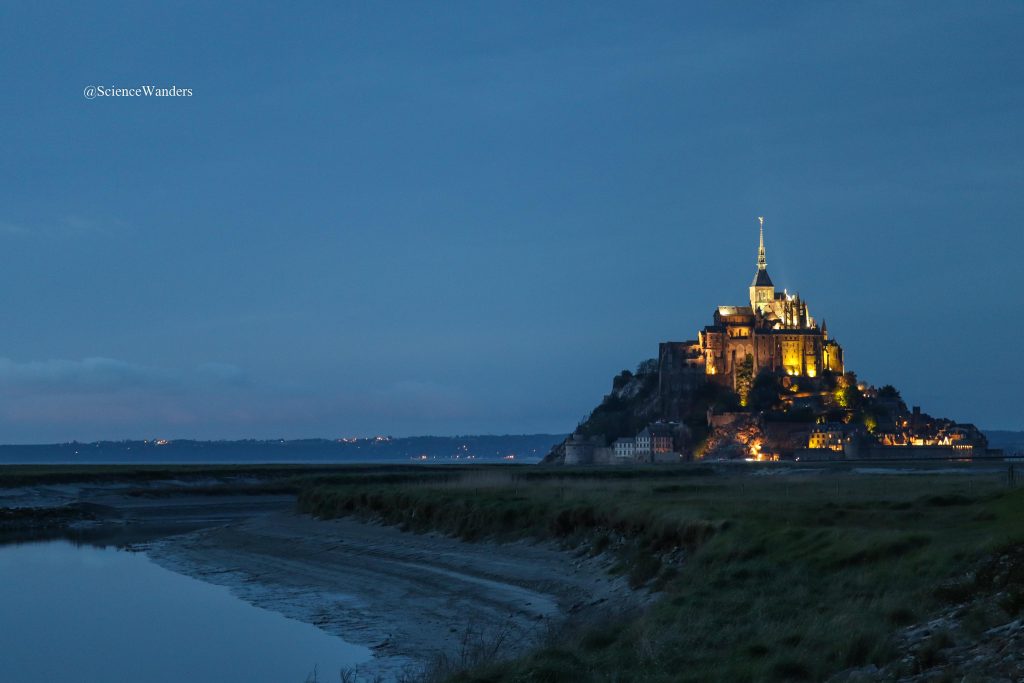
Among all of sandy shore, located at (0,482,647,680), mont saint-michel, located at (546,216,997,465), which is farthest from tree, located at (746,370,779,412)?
sandy shore, located at (0,482,647,680)

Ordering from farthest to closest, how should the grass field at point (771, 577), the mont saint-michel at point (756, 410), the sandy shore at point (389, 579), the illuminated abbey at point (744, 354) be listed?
the illuminated abbey at point (744, 354)
the mont saint-michel at point (756, 410)
the sandy shore at point (389, 579)
the grass field at point (771, 577)

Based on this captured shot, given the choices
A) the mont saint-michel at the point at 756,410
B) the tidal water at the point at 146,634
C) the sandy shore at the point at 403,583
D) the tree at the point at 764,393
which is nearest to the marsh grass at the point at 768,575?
the sandy shore at the point at 403,583

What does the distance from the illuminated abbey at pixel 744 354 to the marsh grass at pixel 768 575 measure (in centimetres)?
14981

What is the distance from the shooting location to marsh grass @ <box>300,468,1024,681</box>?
1543 cm

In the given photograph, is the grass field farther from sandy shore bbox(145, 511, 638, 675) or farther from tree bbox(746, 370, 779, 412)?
tree bbox(746, 370, 779, 412)

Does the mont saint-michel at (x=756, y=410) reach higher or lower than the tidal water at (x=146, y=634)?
higher

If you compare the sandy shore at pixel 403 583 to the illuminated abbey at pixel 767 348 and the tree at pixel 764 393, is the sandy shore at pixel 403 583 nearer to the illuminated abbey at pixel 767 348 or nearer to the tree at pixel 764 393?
the tree at pixel 764 393

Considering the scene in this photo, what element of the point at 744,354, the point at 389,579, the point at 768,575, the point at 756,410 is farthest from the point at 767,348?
the point at 768,575

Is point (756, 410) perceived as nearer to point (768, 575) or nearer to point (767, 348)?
point (767, 348)

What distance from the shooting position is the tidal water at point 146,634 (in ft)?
77.8

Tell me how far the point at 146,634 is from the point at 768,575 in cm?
1665

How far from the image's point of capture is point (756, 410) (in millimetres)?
166750

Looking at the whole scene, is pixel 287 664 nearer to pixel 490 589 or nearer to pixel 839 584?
pixel 490 589

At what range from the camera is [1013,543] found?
16.5 metres
